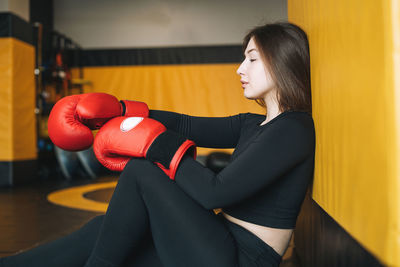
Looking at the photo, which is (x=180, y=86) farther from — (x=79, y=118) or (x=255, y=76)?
(x=255, y=76)

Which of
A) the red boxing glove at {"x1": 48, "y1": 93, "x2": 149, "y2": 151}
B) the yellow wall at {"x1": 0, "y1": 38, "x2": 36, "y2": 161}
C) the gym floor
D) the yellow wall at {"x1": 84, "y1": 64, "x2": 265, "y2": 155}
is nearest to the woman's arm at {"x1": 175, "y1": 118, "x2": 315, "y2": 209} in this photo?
the red boxing glove at {"x1": 48, "y1": 93, "x2": 149, "y2": 151}

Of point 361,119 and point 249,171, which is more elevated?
point 361,119

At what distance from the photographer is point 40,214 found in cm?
275

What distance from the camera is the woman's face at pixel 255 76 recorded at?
3.51ft

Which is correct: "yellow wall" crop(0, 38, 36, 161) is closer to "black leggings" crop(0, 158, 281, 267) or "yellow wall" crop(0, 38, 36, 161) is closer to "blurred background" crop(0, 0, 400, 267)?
"blurred background" crop(0, 0, 400, 267)

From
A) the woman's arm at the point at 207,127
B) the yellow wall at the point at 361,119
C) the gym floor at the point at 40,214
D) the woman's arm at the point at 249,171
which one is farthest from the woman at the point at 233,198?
the gym floor at the point at 40,214

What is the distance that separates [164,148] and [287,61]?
47cm

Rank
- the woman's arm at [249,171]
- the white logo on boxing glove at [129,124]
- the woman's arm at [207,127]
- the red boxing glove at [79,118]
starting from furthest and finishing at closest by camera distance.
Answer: the woman's arm at [207,127], the red boxing glove at [79,118], the white logo on boxing glove at [129,124], the woman's arm at [249,171]

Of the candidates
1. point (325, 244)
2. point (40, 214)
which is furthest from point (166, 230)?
point (40, 214)

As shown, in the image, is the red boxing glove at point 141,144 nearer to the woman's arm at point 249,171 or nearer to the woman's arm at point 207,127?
Answer: the woman's arm at point 249,171

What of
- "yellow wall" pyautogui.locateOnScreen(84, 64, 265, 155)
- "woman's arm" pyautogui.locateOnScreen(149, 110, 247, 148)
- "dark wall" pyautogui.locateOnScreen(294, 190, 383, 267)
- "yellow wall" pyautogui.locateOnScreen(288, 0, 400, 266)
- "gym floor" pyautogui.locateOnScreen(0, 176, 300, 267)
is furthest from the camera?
"yellow wall" pyautogui.locateOnScreen(84, 64, 265, 155)

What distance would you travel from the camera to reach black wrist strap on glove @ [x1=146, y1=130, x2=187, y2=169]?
91cm

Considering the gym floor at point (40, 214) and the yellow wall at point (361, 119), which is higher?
the yellow wall at point (361, 119)

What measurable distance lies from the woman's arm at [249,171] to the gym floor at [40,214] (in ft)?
3.21
